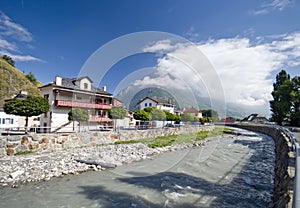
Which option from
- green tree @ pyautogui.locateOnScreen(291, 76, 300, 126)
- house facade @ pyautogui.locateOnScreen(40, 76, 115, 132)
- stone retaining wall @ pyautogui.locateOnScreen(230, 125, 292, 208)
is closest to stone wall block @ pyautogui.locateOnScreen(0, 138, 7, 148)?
house facade @ pyautogui.locateOnScreen(40, 76, 115, 132)

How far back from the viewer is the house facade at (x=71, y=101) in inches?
826

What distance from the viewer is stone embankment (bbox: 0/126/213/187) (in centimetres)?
837

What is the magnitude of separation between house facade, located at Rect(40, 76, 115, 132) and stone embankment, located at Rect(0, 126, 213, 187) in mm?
4564

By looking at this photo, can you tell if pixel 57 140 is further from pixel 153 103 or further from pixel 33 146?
pixel 153 103

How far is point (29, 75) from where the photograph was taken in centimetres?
6175

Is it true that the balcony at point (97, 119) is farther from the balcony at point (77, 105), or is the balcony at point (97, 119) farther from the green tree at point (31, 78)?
the green tree at point (31, 78)

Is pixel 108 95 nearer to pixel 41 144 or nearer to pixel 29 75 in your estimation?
pixel 41 144

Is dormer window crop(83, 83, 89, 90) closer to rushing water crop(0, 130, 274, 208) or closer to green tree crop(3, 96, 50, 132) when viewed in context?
green tree crop(3, 96, 50, 132)

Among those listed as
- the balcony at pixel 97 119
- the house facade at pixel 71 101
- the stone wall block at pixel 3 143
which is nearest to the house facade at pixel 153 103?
the house facade at pixel 71 101

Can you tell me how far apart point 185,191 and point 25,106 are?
13786 millimetres

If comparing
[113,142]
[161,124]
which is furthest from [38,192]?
[161,124]

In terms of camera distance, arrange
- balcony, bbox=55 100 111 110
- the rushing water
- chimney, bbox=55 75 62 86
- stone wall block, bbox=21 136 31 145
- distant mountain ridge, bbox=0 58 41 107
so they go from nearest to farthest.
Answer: the rushing water → stone wall block, bbox=21 136 31 145 → balcony, bbox=55 100 111 110 → chimney, bbox=55 75 62 86 → distant mountain ridge, bbox=0 58 41 107

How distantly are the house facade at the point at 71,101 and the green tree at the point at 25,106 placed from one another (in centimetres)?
431

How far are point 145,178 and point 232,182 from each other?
419 cm
